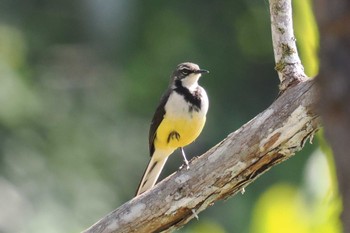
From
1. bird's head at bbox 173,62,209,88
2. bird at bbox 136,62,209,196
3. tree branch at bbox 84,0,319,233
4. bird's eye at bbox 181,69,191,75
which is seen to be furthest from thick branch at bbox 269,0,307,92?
bird's eye at bbox 181,69,191,75

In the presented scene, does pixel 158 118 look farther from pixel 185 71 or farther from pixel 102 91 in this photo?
pixel 102 91

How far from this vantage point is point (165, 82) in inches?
829

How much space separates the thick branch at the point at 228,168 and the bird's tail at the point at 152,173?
1.34 metres

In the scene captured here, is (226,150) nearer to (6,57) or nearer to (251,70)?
(6,57)

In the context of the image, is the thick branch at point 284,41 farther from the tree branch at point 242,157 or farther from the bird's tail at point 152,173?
the bird's tail at point 152,173

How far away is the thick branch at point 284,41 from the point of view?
18.0 feet

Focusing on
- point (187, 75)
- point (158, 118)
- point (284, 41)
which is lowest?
point (284, 41)

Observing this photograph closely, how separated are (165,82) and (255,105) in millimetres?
1741

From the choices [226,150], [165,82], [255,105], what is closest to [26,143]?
[165,82]

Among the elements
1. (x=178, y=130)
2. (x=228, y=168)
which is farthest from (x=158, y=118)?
(x=228, y=168)

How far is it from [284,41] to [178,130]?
77.7 inches

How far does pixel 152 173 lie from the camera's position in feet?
23.8

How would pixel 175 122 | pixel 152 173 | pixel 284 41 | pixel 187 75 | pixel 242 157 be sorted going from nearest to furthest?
pixel 242 157 < pixel 284 41 < pixel 152 173 < pixel 175 122 < pixel 187 75

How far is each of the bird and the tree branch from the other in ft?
4.91
